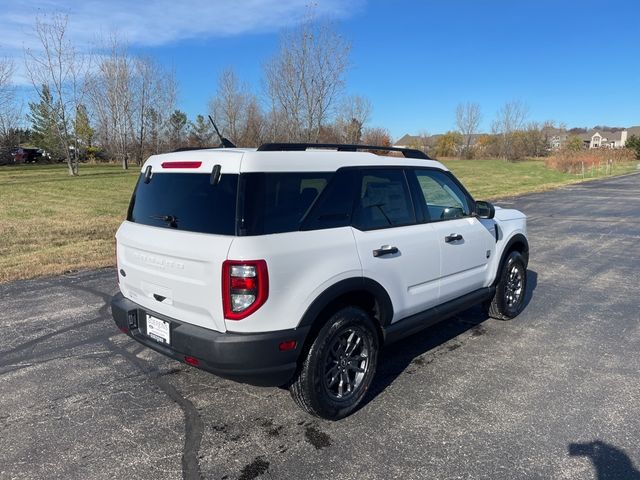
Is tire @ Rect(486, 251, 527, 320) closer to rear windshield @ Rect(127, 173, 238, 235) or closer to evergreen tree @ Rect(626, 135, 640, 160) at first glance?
rear windshield @ Rect(127, 173, 238, 235)

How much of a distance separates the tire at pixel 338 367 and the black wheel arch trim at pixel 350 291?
14cm

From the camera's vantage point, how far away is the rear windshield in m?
2.83

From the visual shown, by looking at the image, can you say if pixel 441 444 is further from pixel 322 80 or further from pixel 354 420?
pixel 322 80

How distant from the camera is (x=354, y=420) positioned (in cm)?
323

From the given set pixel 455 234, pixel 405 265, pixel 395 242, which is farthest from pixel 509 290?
pixel 395 242

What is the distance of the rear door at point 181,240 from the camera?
109 inches

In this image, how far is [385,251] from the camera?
11.1ft

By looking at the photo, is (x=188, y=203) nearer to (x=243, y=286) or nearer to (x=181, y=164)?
(x=181, y=164)

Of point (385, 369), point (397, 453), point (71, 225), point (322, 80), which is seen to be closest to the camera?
point (397, 453)

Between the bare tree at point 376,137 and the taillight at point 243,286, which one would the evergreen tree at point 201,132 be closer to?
the bare tree at point 376,137

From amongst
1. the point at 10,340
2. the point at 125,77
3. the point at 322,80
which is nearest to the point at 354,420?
the point at 10,340

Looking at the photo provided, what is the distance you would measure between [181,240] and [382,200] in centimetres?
156

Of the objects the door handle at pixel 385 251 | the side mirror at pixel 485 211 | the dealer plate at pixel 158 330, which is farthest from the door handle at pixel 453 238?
the dealer plate at pixel 158 330

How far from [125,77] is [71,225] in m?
30.8
